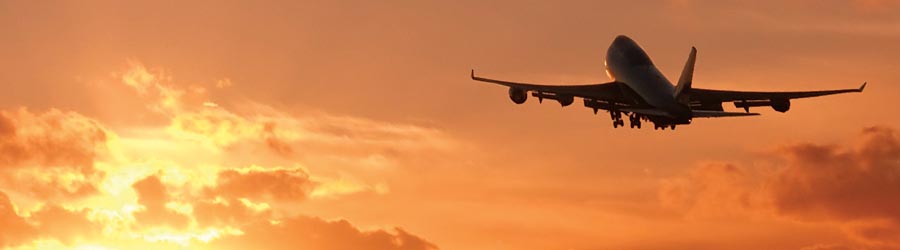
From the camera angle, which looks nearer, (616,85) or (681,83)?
(681,83)

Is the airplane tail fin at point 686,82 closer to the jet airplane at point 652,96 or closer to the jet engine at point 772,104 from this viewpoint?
the jet airplane at point 652,96

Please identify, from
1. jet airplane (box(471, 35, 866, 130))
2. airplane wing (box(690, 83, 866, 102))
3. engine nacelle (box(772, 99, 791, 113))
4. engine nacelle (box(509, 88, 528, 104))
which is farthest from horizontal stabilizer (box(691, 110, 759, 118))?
engine nacelle (box(509, 88, 528, 104))

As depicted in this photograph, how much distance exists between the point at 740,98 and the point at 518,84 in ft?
59.3

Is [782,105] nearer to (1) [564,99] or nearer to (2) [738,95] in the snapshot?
(2) [738,95]

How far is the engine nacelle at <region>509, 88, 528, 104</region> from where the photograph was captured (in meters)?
110

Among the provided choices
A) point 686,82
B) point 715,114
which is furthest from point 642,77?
point 715,114

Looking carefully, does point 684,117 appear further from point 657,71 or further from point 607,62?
point 607,62

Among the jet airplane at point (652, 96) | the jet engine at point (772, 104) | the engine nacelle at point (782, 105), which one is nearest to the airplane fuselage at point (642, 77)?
the jet airplane at point (652, 96)

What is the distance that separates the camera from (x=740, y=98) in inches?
4272

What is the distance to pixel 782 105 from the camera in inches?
4274

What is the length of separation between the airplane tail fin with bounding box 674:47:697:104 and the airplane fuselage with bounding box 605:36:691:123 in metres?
0.54

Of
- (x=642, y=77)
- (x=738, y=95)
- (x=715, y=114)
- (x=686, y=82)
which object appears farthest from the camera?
(x=642, y=77)

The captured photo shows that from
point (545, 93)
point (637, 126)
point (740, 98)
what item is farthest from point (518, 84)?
point (740, 98)

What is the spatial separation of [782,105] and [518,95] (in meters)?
21.5
